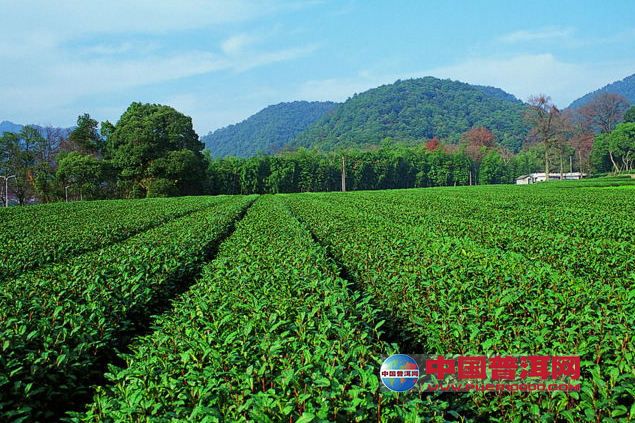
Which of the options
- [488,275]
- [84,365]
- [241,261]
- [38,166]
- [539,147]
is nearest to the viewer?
[84,365]

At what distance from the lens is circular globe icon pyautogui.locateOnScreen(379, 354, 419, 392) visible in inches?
86.8

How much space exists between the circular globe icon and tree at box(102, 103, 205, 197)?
46.8 meters

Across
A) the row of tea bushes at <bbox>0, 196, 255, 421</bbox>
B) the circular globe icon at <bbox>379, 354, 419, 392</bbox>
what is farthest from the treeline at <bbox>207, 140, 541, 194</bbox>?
the circular globe icon at <bbox>379, 354, 419, 392</bbox>

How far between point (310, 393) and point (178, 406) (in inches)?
30.7

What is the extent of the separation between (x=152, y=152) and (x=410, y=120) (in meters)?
142

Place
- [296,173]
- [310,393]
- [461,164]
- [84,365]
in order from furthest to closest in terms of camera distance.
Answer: [461,164]
[296,173]
[84,365]
[310,393]

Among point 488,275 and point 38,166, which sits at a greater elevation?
point 38,166

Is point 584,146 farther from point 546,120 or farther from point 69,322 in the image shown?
point 69,322

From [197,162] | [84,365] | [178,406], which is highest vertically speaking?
[197,162]

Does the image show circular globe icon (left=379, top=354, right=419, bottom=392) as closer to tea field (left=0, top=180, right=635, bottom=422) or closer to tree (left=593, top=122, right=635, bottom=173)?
tea field (left=0, top=180, right=635, bottom=422)

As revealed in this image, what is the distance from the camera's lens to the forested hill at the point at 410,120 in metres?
151

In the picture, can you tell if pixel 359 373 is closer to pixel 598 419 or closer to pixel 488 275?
pixel 598 419

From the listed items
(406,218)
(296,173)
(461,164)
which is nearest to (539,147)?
(461,164)

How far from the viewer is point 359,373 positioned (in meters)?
2.44
